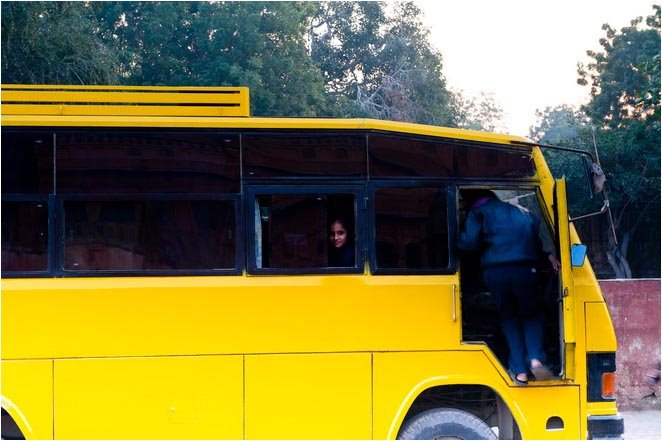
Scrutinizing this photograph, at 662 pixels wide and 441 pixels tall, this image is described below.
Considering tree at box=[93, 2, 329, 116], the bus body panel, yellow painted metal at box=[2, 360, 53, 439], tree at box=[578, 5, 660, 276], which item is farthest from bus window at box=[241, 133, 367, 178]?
tree at box=[93, 2, 329, 116]

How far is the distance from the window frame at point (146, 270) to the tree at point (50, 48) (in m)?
8.82

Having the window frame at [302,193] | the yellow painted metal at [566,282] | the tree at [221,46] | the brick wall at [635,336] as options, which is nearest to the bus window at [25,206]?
the window frame at [302,193]

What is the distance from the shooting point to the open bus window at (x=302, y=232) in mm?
6043

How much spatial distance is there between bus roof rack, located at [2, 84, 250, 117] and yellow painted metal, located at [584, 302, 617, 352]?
3.12m

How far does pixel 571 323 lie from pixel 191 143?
10.5ft

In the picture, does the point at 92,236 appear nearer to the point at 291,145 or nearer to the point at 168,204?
the point at 168,204

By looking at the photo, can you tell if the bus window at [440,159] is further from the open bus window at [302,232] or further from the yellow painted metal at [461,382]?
the yellow painted metal at [461,382]

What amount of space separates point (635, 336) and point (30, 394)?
793 centimetres

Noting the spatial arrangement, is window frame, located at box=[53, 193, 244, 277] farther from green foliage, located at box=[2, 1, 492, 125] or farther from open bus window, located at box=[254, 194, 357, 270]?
green foliage, located at box=[2, 1, 492, 125]

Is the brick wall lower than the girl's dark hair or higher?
lower

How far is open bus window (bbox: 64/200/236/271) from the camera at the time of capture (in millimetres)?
5934

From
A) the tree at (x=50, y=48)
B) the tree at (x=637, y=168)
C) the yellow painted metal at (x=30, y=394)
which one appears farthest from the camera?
the tree at (x=637, y=168)

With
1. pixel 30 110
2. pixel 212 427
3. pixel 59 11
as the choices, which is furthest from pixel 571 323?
pixel 59 11

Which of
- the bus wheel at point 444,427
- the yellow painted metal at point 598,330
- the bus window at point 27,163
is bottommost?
the bus wheel at point 444,427
